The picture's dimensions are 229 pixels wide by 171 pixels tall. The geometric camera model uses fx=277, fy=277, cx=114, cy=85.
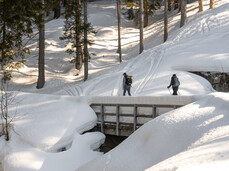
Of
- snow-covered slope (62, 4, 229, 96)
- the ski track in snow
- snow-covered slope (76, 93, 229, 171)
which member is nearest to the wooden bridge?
snow-covered slope (76, 93, 229, 171)

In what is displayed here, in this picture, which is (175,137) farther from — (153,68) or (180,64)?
(153,68)

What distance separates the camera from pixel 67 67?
26203mm

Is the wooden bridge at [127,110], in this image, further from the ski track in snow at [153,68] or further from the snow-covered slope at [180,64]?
the ski track in snow at [153,68]

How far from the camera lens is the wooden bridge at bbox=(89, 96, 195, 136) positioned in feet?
34.2

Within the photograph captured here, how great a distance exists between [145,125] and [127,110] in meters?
3.66

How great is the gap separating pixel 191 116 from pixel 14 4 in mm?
10312

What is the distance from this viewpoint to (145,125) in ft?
25.9

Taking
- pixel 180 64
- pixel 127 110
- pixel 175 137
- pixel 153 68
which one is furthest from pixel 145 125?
pixel 153 68

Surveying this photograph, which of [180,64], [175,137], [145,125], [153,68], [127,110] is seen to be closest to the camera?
[175,137]

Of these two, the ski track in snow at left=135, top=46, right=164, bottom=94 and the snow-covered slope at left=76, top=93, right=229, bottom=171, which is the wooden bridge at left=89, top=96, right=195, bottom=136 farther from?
the ski track in snow at left=135, top=46, right=164, bottom=94

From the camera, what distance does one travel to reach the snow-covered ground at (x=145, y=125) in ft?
19.9

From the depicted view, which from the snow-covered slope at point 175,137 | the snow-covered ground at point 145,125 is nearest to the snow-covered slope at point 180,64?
the snow-covered ground at point 145,125

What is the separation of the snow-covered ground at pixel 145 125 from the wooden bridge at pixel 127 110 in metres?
0.42

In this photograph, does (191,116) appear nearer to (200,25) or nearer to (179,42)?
(179,42)
